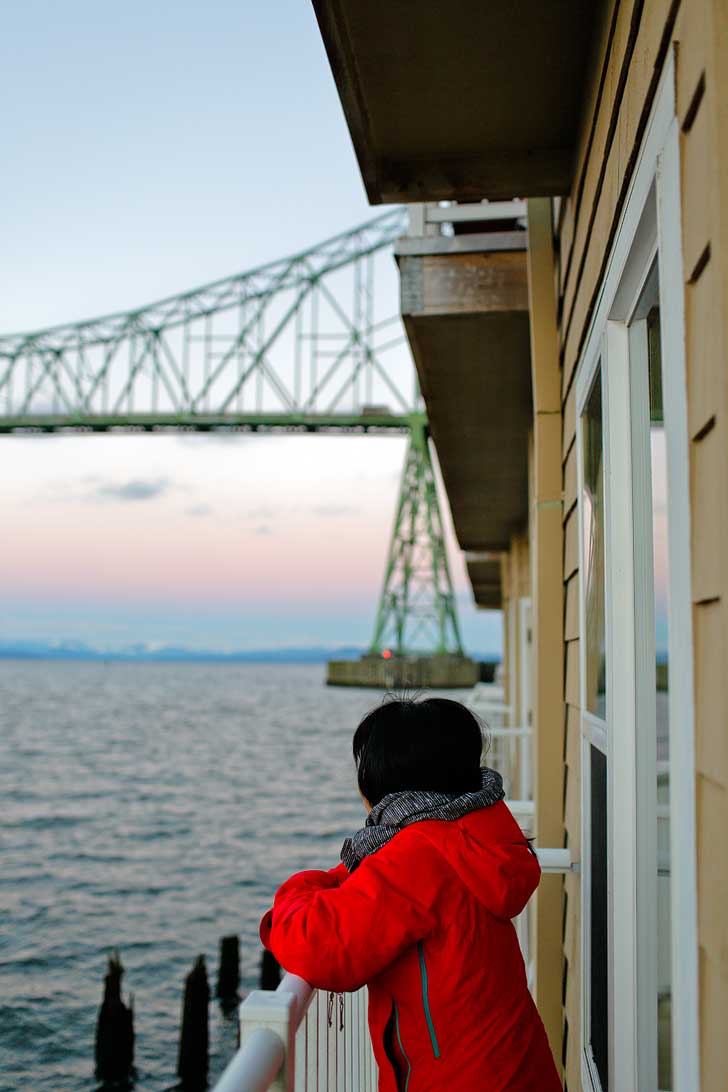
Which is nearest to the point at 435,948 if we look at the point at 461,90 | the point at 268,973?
the point at 461,90

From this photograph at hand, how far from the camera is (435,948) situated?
1.19 metres

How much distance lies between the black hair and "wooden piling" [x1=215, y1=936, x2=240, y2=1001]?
325 inches

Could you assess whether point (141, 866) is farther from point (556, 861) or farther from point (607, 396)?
point (607, 396)

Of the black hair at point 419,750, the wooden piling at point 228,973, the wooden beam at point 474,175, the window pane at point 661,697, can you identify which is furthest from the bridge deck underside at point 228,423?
the black hair at point 419,750

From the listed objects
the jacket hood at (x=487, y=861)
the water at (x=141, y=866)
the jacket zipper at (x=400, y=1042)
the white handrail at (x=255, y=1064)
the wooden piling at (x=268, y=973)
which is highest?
the jacket hood at (x=487, y=861)

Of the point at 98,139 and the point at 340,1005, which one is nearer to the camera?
the point at 340,1005

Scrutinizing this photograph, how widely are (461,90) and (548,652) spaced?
136cm

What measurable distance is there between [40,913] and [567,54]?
1145 centimetres

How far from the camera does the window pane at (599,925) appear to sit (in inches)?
70.2

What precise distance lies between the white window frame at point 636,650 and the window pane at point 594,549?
0.04 meters

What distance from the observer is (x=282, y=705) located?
2207 inches

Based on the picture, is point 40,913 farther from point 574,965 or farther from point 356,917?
point 356,917

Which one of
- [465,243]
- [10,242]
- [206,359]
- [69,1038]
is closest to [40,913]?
[69,1038]

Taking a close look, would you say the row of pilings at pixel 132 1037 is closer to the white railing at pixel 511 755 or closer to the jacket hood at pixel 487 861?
the white railing at pixel 511 755
